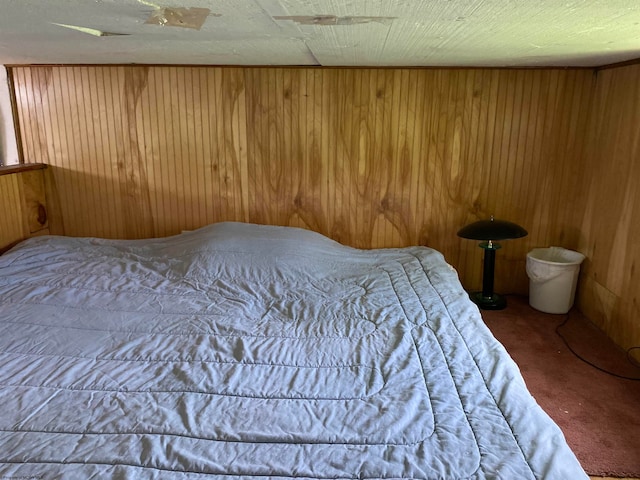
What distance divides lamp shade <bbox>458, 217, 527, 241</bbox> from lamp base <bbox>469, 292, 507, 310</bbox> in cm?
49

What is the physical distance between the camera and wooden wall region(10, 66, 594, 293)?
3139 millimetres

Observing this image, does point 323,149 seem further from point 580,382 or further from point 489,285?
point 580,382

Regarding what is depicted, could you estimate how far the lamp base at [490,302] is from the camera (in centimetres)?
322

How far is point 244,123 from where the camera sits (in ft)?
10.5

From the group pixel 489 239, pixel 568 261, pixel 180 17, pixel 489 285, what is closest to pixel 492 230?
pixel 489 239

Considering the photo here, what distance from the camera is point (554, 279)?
3086 millimetres

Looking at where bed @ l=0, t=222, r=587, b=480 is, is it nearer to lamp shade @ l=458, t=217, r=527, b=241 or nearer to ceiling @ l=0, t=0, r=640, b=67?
lamp shade @ l=458, t=217, r=527, b=241

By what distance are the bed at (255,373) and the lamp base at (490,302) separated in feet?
2.01

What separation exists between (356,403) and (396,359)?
310 mm

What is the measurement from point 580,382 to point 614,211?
40.8 inches

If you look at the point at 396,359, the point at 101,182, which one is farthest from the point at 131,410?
the point at 101,182

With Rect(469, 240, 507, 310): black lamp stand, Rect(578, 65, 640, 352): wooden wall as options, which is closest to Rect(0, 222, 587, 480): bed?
Rect(469, 240, 507, 310): black lamp stand

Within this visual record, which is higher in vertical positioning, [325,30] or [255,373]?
[325,30]

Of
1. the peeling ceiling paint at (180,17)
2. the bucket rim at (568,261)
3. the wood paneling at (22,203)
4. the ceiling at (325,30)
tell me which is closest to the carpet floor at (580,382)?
the bucket rim at (568,261)
